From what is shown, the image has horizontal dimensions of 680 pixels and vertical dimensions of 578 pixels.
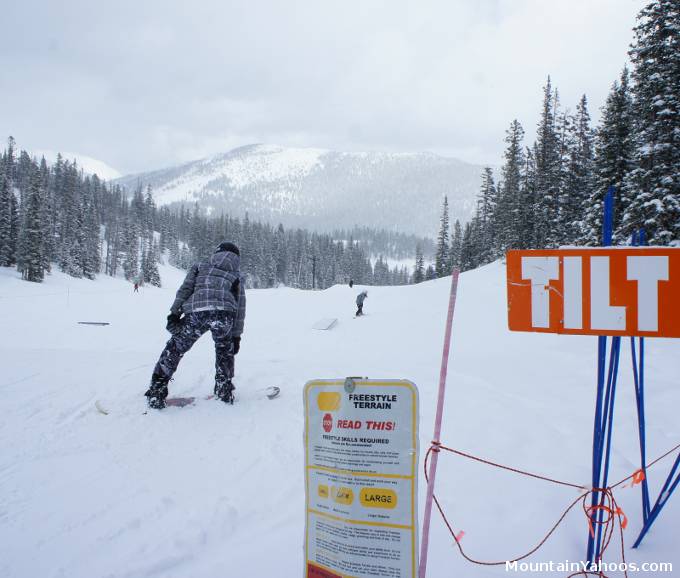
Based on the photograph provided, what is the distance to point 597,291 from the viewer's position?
2.19 metres

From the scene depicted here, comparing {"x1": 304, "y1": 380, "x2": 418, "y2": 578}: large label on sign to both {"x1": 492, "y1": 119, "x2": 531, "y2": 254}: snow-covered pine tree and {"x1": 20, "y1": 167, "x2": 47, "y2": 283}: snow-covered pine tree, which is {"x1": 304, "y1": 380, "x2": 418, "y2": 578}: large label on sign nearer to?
{"x1": 492, "y1": 119, "x2": 531, "y2": 254}: snow-covered pine tree

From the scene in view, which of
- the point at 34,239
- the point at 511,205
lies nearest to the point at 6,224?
the point at 34,239

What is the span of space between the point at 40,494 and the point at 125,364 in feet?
15.1

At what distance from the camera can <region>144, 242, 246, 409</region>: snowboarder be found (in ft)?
15.9

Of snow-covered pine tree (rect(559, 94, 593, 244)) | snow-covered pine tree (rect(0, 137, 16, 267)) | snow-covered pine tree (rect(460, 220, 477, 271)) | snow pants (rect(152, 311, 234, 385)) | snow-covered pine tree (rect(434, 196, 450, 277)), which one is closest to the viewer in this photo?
snow pants (rect(152, 311, 234, 385))

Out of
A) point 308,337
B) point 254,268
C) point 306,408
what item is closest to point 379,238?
point 254,268

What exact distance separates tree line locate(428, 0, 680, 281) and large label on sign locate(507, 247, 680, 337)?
50 centimetres

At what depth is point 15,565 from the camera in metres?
2.29

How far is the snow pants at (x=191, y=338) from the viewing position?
4812 millimetres

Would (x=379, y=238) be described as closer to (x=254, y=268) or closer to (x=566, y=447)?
(x=254, y=268)

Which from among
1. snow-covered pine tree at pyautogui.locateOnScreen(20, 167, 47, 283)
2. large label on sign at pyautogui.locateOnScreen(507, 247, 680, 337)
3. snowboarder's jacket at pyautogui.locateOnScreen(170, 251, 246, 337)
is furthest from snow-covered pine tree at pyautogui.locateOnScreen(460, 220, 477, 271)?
large label on sign at pyautogui.locateOnScreen(507, 247, 680, 337)

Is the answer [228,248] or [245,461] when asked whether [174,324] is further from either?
[245,461]

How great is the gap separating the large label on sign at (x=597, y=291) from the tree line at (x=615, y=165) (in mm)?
500

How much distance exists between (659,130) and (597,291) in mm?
17798
